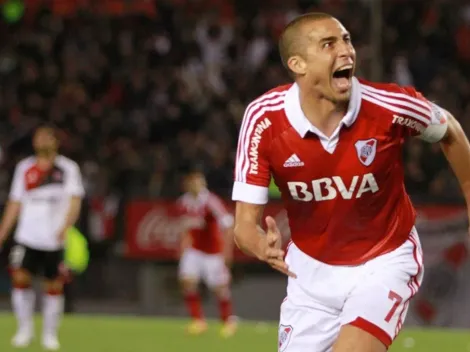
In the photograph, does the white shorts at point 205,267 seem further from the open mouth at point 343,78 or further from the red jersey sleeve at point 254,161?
the open mouth at point 343,78

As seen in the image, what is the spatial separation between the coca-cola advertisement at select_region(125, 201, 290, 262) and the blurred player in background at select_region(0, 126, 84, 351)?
3.44 m

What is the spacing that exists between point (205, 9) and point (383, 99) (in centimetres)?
1446

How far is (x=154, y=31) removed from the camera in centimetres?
2056

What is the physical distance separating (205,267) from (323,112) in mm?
9963

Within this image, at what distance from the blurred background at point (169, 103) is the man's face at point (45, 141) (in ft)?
13.4

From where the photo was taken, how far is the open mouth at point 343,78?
18.7ft

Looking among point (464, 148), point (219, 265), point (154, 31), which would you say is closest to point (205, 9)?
point (154, 31)

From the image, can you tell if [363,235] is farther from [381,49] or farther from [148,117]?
[148,117]

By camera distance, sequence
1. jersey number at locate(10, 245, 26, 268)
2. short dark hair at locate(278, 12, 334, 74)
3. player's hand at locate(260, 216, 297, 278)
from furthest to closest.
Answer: jersey number at locate(10, 245, 26, 268)
short dark hair at locate(278, 12, 334, 74)
player's hand at locate(260, 216, 297, 278)

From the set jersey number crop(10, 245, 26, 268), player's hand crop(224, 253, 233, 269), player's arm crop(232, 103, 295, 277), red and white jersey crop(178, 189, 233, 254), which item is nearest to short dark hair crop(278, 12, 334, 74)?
player's arm crop(232, 103, 295, 277)

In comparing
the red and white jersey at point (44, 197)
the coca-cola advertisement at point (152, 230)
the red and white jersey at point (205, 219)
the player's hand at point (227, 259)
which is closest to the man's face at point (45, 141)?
the red and white jersey at point (44, 197)

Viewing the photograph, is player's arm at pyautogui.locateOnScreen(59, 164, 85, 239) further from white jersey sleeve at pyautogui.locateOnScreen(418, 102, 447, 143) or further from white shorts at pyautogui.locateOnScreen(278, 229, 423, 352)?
white jersey sleeve at pyautogui.locateOnScreen(418, 102, 447, 143)

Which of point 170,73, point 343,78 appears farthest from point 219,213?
point 343,78

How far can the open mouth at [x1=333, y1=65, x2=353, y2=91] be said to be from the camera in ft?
18.7
